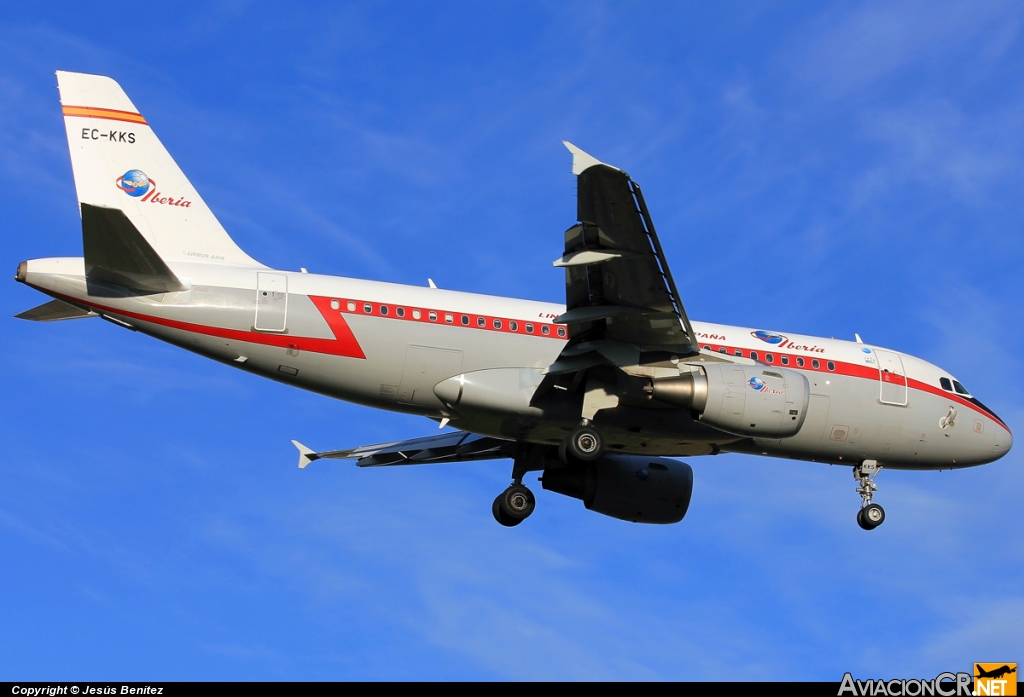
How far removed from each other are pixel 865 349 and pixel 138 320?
50.0 feet

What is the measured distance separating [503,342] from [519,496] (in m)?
4.40

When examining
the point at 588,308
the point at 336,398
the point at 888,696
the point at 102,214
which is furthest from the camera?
the point at 336,398

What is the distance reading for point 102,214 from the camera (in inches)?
764

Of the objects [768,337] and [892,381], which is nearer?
[768,337]

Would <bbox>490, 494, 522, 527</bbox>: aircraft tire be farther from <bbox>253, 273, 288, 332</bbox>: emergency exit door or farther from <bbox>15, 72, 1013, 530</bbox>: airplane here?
<bbox>253, 273, 288, 332</bbox>: emergency exit door

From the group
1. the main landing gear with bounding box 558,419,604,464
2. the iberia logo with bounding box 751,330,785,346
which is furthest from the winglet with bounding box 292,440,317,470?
the iberia logo with bounding box 751,330,785,346

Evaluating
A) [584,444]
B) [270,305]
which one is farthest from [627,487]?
[270,305]

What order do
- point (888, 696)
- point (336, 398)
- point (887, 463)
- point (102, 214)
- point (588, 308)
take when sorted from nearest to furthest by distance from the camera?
point (888, 696), point (102, 214), point (588, 308), point (336, 398), point (887, 463)

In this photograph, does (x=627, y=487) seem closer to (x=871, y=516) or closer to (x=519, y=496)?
(x=519, y=496)

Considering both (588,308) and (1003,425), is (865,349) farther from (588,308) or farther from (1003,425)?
(588,308)

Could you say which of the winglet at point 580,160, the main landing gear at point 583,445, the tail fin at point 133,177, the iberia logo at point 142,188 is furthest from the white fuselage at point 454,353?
the winglet at point 580,160

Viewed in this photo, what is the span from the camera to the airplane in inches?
821

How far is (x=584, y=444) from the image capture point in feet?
73.4

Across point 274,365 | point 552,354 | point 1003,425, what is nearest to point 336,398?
point 274,365
